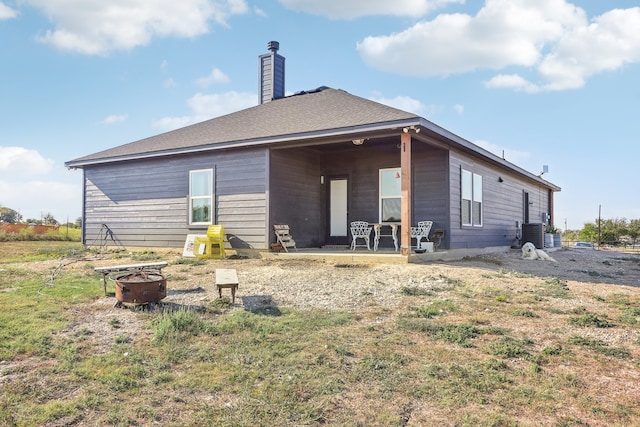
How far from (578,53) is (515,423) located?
476 inches

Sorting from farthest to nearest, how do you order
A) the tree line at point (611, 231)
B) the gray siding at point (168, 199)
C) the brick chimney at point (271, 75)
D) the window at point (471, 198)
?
the tree line at point (611, 231), the brick chimney at point (271, 75), the window at point (471, 198), the gray siding at point (168, 199)

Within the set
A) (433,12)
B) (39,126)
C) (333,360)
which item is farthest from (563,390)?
(39,126)

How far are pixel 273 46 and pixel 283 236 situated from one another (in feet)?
24.7

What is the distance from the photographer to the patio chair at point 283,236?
420 inches

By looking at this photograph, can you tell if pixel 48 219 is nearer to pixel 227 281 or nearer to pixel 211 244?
pixel 211 244

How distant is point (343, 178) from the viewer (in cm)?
1248

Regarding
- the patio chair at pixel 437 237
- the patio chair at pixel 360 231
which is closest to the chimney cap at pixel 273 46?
the patio chair at pixel 360 231

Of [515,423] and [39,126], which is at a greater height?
[39,126]

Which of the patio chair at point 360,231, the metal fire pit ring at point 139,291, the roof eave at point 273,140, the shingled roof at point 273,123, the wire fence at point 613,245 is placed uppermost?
the shingled roof at point 273,123

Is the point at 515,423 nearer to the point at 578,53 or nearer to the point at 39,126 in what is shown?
the point at 578,53

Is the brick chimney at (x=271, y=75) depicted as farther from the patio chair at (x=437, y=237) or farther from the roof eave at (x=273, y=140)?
the patio chair at (x=437, y=237)

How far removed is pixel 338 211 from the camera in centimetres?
1262

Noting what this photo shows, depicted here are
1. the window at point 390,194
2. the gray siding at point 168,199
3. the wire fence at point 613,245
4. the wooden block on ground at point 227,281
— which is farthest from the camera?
the wire fence at point 613,245

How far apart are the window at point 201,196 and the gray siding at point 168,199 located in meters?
0.16
